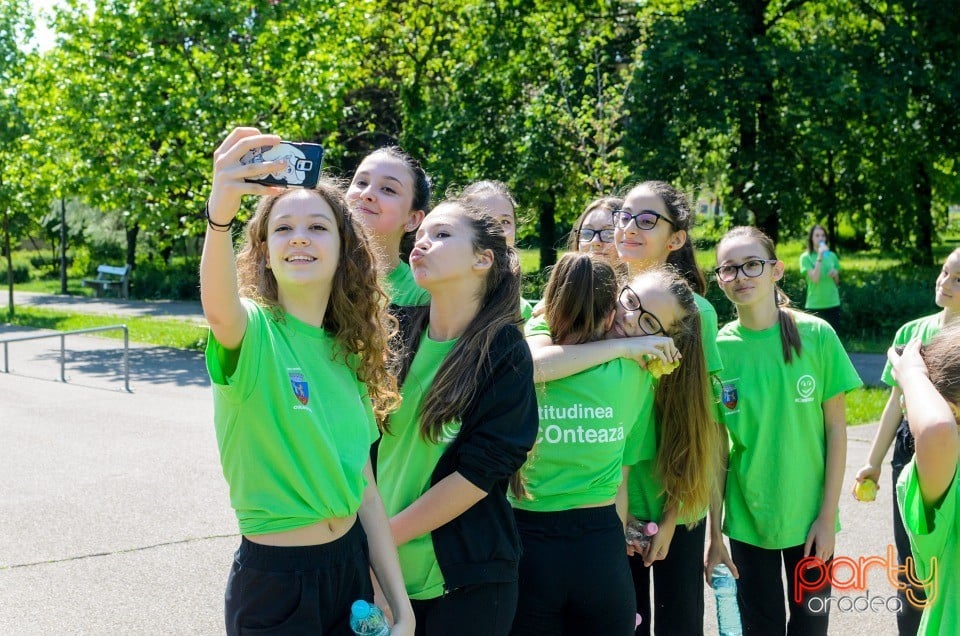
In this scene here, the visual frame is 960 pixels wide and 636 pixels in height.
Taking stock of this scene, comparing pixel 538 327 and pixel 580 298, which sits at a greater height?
pixel 580 298

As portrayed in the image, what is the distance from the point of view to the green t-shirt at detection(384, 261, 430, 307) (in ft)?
11.5

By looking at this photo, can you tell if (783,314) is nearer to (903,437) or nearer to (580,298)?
(903,437)

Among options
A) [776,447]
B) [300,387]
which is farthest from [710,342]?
[300,387]

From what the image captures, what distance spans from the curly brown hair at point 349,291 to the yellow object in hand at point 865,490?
2.36 m

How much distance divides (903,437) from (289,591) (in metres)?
3.19

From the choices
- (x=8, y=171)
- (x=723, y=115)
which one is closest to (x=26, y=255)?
(x=8, y=171)

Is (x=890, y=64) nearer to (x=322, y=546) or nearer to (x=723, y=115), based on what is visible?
(x=723, y=115)

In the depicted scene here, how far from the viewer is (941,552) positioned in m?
2.54

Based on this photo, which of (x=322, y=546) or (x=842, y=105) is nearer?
(x=322, y=546)

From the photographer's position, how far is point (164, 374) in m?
14.1

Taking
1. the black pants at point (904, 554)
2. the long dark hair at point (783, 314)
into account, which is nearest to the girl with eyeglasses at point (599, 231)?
the long dark hair at point (783, 314)

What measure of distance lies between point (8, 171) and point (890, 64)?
713 inches

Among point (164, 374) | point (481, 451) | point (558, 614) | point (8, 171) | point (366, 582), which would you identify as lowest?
point (164, 374)

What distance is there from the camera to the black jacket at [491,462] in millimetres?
2719
